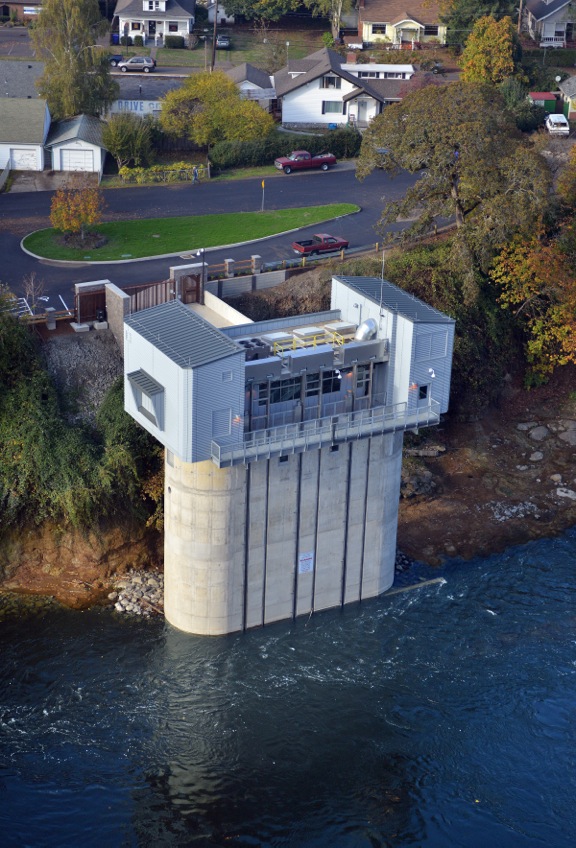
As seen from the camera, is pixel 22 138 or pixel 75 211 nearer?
pixel 75 211

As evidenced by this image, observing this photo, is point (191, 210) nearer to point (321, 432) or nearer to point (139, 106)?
point (139, 106)

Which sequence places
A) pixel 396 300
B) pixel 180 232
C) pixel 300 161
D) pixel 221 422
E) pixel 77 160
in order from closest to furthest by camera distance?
1. pixel 221 422
2. pixel 396 300
3. pixel 180 232
4. pixel 77 160
5. pixel 300 161

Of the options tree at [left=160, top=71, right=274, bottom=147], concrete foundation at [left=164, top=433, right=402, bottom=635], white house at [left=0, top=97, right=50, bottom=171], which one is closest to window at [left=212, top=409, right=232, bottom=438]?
concrete foundation at [left=164, top=433, right=402, bottom=635]

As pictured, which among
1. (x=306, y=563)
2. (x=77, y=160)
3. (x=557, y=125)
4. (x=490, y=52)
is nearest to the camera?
(x=306, y=563)

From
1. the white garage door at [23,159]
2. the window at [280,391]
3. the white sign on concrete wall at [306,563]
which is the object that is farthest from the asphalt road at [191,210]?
the white sign on concrete wall at [306,563]

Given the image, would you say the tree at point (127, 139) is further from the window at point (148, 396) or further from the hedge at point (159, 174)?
the window at point (148, 396)

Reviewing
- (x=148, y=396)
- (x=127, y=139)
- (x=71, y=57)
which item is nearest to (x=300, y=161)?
(x=127, y=139)

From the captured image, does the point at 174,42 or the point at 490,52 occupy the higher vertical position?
the point at 490,52
